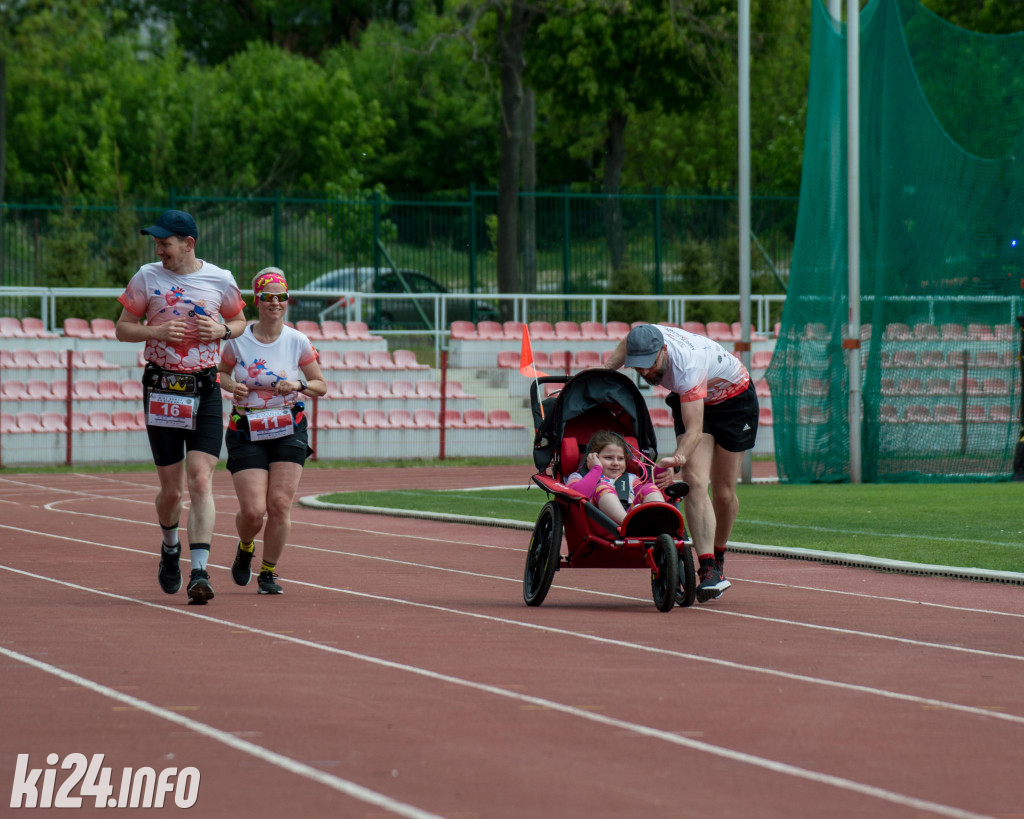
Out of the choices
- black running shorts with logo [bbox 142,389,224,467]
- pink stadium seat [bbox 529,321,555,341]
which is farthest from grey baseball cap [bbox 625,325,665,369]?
pink stadium seat [bbox 529,321,555,341]

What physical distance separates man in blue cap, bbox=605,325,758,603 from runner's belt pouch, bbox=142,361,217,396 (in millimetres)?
2319

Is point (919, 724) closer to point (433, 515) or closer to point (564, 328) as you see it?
point (433, 515)

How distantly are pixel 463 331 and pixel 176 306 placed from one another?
19.1 meters

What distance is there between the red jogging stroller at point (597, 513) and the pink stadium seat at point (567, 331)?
60.1 feet

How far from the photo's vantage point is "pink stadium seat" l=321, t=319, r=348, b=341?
87.0ft

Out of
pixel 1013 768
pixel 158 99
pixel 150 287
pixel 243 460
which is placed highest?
pixel 158 99

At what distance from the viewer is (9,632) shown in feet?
26.3

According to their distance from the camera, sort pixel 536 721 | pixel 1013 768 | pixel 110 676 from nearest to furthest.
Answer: pixel 1013 768
pixel 536 721
pixel 110 676

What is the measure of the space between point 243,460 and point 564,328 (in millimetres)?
19533

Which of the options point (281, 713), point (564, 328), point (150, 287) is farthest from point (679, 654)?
point (564, 328)

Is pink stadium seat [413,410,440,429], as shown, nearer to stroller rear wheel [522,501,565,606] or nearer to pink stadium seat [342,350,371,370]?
pink stadium seat [342,350,371,370]

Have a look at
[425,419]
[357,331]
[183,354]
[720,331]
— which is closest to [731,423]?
[183,354]

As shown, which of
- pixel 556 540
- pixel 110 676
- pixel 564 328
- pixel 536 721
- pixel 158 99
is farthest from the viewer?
pixel 158 99

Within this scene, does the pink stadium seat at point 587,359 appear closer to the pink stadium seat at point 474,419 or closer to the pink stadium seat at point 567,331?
the pink stadium seat at point 567,331
